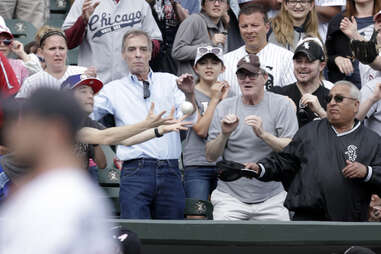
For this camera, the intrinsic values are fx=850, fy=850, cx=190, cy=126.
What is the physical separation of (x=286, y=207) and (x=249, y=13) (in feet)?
8.03

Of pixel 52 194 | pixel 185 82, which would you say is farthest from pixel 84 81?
pixel 52 194

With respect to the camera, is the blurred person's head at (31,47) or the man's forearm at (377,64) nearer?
the man's forearm at (377,64)

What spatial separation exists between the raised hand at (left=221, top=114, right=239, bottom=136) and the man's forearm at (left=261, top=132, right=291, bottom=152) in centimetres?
26

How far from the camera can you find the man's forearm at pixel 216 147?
7276 mm

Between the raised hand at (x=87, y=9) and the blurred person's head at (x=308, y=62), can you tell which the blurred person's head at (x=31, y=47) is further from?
the blurred person's head at (x=308, y=62)

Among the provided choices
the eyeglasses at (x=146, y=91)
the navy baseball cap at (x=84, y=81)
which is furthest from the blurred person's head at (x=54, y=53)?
the eyeglasses at (x=146, y=91)

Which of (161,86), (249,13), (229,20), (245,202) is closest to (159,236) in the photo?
(245,202)

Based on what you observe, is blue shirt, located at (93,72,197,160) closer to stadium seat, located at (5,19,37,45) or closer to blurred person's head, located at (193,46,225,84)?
blurred person's head, located at (193,46,225,84)

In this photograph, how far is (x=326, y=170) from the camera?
6.78m

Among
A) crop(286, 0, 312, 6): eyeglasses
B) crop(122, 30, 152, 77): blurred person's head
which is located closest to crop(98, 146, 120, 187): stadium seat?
crop(122, 30, 152, 77): blurred person's head

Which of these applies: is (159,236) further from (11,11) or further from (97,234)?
(11,11)

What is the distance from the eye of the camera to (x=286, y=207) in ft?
22.6

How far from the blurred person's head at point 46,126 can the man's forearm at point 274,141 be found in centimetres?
424

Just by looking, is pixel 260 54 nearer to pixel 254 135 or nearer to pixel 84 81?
pixel 254 135
